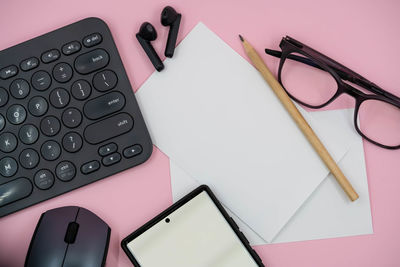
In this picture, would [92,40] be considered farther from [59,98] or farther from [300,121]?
[300,121]

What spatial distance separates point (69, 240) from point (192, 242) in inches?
6.4

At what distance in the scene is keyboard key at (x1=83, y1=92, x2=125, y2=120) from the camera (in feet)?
1.85

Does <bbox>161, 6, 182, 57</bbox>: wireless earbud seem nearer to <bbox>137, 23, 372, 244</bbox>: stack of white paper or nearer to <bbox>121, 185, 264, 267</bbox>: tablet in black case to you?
<bbox>137, 23, 372, 244</bbox>: stack of white paper

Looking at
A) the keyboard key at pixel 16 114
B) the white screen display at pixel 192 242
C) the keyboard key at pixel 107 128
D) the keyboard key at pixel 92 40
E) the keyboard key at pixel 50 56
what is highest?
the keyboard key at pixel 92 40

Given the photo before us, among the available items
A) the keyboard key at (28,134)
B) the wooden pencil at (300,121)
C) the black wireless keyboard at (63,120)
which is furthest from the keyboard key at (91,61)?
the wooden pencil at (300,121)

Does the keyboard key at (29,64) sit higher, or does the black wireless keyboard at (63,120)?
the keyboard key at (29,64)

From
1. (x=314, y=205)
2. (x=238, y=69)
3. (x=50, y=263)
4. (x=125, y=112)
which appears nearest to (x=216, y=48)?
(x=238, y=69)

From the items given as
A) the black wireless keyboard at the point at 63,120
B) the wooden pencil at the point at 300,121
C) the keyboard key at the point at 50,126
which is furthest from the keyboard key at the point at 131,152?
the wooden pencil at the point at 300,121

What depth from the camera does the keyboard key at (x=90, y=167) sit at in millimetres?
556

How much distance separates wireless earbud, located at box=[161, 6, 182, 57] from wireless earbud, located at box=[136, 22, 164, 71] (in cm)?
2

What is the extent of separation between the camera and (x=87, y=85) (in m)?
0.57

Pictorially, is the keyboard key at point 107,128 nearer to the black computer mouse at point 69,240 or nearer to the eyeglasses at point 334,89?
the black computer mouse at point 69,240

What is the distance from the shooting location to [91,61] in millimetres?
575

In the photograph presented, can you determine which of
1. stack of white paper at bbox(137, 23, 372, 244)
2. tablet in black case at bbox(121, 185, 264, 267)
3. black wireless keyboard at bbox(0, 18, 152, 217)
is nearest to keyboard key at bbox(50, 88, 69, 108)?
black wireless keyboard at bbox(0, 18, 152, 217)
